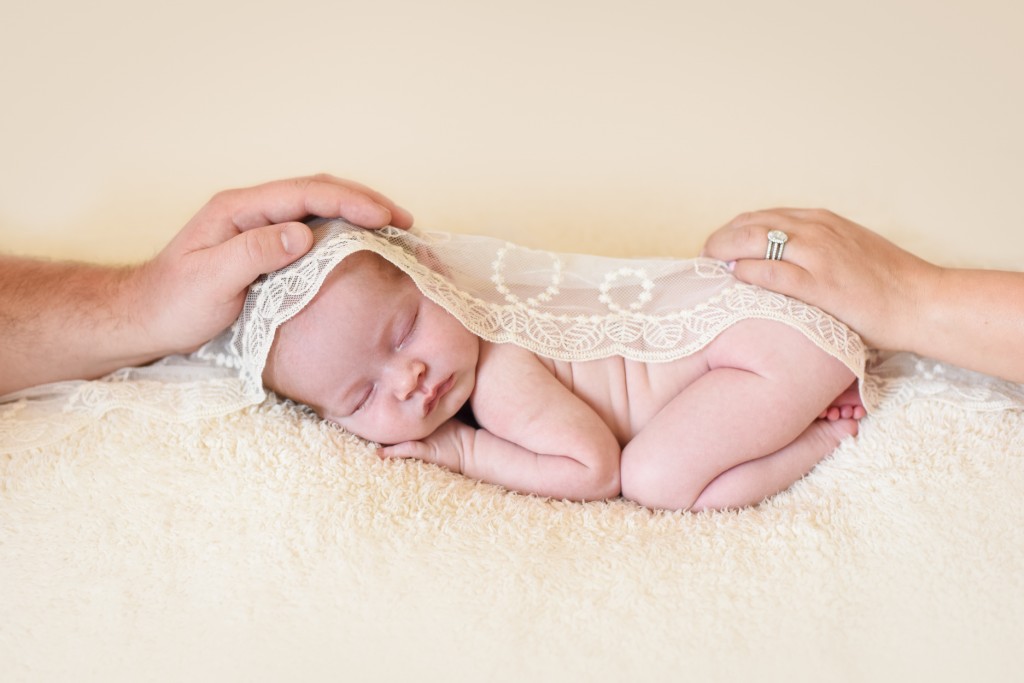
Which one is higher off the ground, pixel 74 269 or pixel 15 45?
pixel 15 45

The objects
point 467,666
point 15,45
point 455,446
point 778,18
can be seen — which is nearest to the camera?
point 467,666

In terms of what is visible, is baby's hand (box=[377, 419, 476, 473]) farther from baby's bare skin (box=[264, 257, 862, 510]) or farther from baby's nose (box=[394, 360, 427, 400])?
baby's nose (box=[394, 360, 427, 400])

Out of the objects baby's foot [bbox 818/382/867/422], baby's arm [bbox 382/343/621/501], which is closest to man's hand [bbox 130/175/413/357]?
baby's arm [bbox 382/343/621/501]

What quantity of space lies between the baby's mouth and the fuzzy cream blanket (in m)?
0.11

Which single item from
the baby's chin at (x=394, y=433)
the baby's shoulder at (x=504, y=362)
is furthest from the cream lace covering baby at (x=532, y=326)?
the baby's chin at (x=394, y=433)

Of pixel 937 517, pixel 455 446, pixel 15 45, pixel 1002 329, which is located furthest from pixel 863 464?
pixel 15 45

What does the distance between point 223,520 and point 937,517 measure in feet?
3.66

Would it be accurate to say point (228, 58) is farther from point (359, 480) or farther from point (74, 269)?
point (359, 480)

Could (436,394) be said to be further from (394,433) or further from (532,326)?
(532,326)

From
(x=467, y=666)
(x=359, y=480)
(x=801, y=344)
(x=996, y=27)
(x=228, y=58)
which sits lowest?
(x=467, y=666)

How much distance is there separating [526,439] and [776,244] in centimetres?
58

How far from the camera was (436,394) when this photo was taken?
1563 mm

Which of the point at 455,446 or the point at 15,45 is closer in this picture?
the point at 455,446

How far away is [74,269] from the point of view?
1772mm
